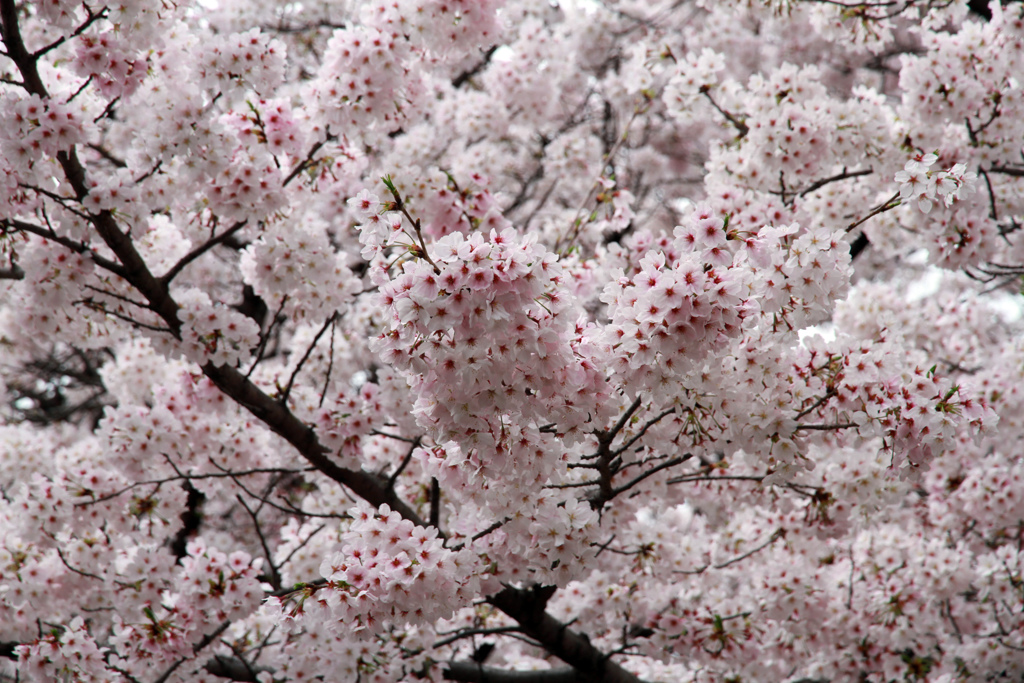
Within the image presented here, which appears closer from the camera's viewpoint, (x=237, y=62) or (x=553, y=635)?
(x=237, y=62)

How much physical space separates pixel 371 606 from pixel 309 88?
130 inches

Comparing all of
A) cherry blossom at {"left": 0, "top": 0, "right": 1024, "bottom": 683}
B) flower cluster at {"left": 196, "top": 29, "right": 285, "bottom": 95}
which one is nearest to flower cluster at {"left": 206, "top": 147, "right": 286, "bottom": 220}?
cherry blossom at {"left": 0, "top": 0, "right": 1024, "bottom": 683}

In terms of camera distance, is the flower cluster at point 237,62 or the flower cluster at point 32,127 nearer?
the flower cluster at point 32,127

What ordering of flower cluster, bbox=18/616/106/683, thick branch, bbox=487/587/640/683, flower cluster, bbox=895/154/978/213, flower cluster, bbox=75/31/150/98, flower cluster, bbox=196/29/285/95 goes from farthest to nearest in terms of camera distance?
flower cluster, bbox=196/29/285/95 → thick branch, bbox=487/587/640/683 → flower cluster, bbox=75/31/150/98 → flower cluster, bbox=18/616/106/683 → flower cluster, bbox=895/154/978/213

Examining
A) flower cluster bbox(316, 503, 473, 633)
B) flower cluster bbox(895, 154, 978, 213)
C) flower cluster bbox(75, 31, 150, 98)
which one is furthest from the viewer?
flower cluster bbox(75, 31, 150, 98)

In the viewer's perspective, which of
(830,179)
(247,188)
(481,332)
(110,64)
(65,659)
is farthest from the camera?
(830,179)

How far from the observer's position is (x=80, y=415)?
10148 millimetres

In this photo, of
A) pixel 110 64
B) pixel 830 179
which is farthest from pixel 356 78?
pixel 830 179

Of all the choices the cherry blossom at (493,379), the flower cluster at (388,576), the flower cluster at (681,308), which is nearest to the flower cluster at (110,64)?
the cherry blossom at (493,379)

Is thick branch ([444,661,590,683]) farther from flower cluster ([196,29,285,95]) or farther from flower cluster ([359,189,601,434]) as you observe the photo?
flower cluster ([196,29,285,95])

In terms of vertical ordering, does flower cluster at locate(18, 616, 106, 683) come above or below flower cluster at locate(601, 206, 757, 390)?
below

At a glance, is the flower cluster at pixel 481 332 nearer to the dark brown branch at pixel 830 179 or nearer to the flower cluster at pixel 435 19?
the flower cluster at pixel 435 19

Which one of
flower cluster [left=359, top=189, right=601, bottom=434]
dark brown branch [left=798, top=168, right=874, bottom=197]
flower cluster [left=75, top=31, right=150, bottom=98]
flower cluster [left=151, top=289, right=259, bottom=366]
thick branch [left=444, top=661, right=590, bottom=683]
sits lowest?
thick branch [left=444, top=661, right=590, bottom=683]

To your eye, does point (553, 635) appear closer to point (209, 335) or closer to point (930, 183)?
point (209, 335)
